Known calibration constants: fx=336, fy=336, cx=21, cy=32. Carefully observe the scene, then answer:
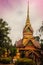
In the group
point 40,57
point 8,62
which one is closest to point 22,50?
point 40,57

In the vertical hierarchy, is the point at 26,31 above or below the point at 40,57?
above

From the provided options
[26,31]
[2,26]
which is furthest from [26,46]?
[2,26]

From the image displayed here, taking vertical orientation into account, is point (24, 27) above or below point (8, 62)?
above

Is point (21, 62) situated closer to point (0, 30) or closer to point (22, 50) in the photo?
point (0, 30)

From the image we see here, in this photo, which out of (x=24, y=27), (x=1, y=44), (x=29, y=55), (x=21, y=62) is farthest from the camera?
(x=24, y=27)

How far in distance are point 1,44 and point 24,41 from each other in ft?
48.1

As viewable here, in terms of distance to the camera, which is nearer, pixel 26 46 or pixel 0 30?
pixel 0 30

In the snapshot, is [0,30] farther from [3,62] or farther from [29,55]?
[29,55]

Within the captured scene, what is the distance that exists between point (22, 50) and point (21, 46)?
2.79 feet

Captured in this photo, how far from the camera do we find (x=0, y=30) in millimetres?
39562

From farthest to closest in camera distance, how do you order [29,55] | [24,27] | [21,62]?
[24,27]
[29,55]
[21,62]

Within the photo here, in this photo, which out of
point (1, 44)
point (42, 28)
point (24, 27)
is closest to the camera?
point (1, 44)

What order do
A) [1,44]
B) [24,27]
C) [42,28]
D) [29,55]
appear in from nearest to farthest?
[1,44] → [42,28] → [29,55] → [24,27]

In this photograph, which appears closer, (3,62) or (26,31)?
(3,62)
